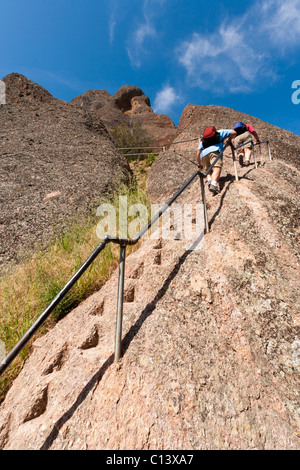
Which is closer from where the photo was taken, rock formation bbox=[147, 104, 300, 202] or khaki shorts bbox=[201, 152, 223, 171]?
khaki shorts bbox=[201, 152, 223, 171]

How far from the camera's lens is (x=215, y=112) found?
1223cm

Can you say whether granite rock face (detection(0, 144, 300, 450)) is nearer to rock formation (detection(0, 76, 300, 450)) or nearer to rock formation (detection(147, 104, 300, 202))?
rock formation (detection(0, 76, 300, 450))

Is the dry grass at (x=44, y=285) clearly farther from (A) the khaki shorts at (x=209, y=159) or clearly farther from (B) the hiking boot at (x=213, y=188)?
(A) the khaki shorts at (x=209, y=159)

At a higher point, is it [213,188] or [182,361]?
[213,188]

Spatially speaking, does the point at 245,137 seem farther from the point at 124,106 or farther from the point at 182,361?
the point at 124,106

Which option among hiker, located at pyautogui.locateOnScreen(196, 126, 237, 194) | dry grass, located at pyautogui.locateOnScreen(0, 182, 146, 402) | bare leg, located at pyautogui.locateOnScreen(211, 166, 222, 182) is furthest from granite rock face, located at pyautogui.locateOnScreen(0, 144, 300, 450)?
hiker, located at pyautogui.locateOnScreen(196, 126, 237, 194)

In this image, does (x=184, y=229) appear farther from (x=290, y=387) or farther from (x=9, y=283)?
(x=9, y=283)

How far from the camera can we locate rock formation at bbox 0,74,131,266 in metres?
4.62

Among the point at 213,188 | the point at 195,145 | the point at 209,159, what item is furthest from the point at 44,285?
the point at 195,145

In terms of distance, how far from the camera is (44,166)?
19.6 ft

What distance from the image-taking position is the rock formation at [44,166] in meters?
4.62

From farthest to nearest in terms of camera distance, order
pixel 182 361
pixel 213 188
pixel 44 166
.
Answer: pixel 44 166 < pixel 213 188 < pixel 182 361

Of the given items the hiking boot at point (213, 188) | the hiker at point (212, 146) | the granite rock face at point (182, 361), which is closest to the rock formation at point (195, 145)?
the hiker at point (212, 146)
